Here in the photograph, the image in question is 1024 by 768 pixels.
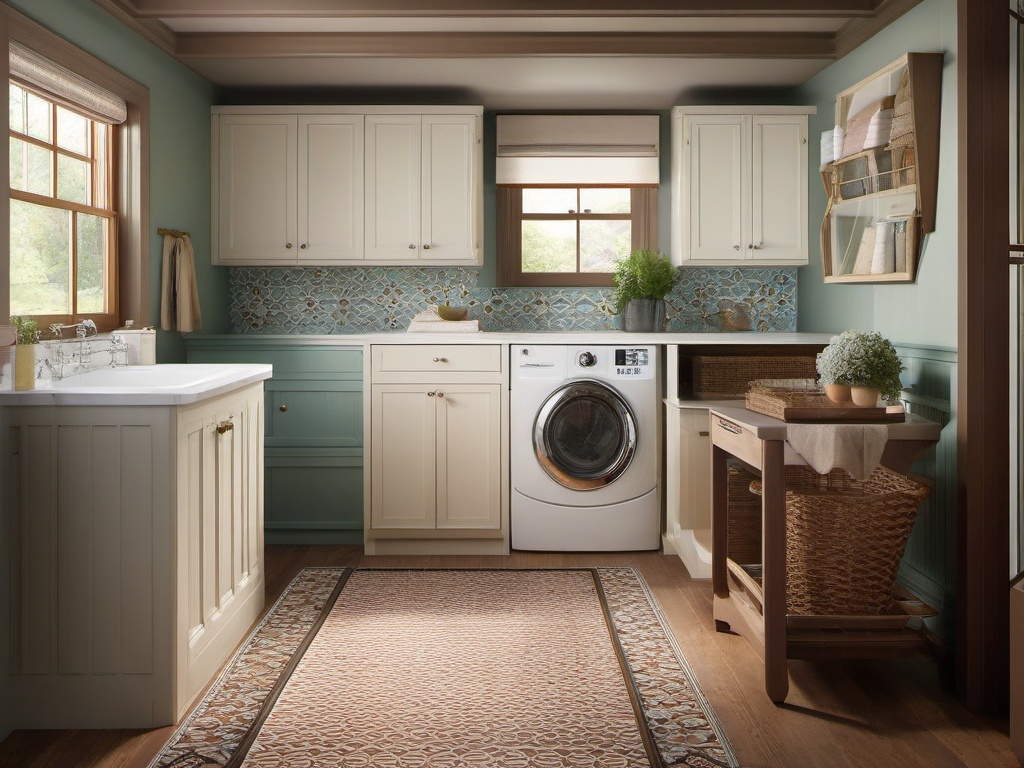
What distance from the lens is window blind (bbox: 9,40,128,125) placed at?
2826 mm

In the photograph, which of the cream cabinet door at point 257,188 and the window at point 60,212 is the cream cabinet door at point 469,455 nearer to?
the cream cabinet door at point 257,188

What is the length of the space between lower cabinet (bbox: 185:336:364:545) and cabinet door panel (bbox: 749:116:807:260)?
6.97 ft

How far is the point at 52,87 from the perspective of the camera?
3029 millimetres

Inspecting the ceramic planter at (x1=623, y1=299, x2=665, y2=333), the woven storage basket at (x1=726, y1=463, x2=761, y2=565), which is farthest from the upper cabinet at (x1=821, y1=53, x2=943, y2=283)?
the woven storage basket at (x1=726, y1=463, x2=761, y2=565)

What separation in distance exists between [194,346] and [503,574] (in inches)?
72.4

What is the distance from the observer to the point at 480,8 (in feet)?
11.4

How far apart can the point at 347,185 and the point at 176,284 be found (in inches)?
38.6

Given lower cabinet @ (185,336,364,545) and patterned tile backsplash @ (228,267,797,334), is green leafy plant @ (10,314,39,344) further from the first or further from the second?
patterned tile backsplash @ (228,267,797,334)

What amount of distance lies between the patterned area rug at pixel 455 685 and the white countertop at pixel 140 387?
88 cm

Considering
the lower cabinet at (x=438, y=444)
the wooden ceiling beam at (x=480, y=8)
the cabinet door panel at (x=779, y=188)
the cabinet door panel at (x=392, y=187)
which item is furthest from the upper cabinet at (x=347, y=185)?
the cabinet door panel at (x=779, y=188)

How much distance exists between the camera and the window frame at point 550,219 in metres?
4.78

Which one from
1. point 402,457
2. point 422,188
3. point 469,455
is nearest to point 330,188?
point 422,188

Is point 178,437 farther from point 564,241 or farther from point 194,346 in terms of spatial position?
Answer: point 564,241

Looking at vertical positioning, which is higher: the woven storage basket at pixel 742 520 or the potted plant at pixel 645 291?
the potted plant at pixel 645 291
